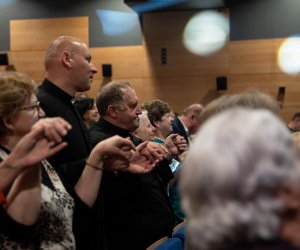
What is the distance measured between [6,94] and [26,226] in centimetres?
45

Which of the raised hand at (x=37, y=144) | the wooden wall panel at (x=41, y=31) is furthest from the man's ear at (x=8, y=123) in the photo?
the wooden wall panel at (x=41, y=31)

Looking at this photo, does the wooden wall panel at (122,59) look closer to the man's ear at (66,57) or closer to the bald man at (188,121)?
the bald man at (188,121)

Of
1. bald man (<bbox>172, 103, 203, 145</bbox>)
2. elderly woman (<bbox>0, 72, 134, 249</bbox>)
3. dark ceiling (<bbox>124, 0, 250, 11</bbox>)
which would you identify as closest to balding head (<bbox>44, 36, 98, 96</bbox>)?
elderly woman (<bbox>0, 72, 134, 249</bbox>)

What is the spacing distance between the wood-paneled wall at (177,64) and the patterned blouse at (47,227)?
540 centimetres

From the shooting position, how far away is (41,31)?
7.30 meters

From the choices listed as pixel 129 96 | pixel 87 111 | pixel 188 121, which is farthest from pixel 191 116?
pixel 129 96

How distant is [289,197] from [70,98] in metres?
1.65

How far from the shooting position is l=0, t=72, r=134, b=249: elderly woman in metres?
1.40

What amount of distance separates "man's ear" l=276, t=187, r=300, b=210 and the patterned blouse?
0.85 m

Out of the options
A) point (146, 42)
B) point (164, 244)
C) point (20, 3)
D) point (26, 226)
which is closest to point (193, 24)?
point (146, 42)

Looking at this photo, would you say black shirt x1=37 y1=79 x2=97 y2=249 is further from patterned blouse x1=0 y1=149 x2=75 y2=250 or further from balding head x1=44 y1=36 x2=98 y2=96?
patterned blouse x1=0 y1=149 x2=75 y2=250

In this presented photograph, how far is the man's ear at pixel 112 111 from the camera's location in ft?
8.82

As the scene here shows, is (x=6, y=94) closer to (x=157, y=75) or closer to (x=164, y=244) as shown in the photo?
(x=164, y=244)

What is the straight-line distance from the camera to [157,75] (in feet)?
23.2
